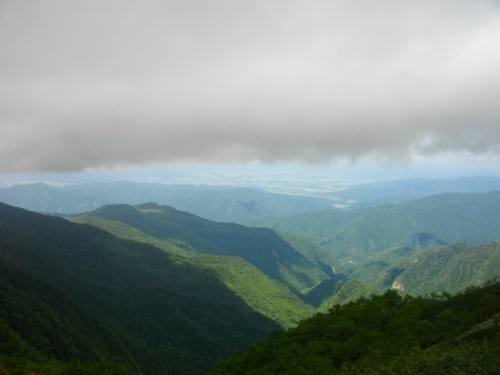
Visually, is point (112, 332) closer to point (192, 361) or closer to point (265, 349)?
point (192, 361)

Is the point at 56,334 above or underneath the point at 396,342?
underneath

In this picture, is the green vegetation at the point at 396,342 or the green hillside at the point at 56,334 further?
the green hillside at the point at 56,334

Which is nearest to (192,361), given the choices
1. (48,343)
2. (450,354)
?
(48,343)

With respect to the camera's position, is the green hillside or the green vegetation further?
the green hillside

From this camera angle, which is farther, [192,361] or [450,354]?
[192,361]

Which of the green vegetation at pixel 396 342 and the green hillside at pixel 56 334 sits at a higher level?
the green vegetation at pixel 396 342

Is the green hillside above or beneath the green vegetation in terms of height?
beneath

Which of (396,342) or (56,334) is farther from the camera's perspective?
(56,334)

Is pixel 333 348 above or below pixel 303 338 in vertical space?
above
